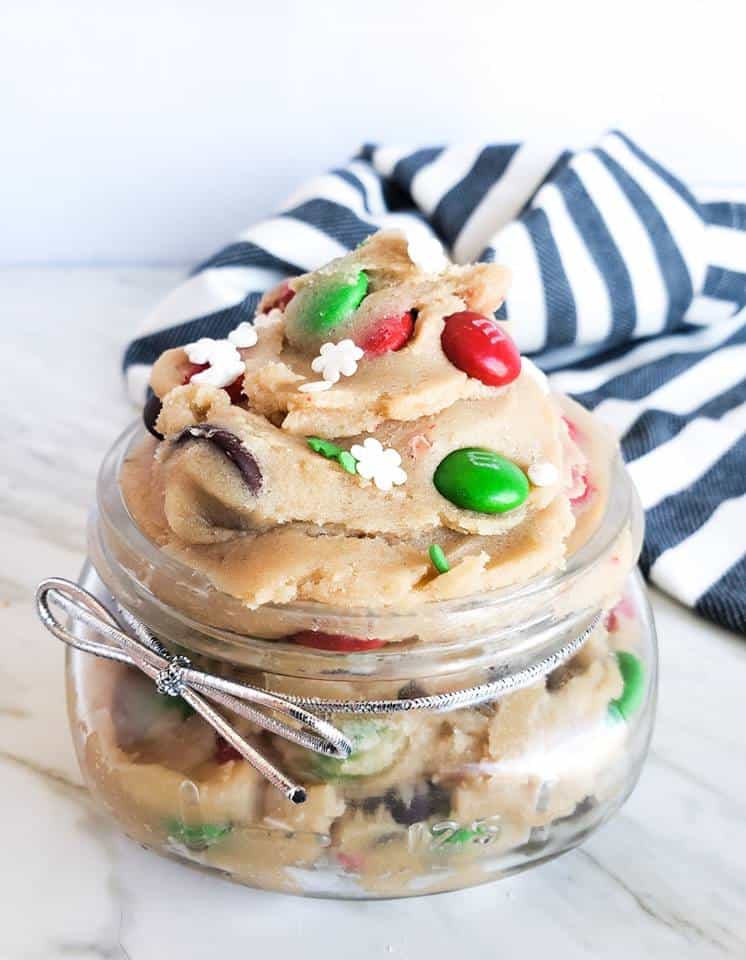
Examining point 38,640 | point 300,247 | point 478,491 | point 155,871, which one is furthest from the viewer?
point 300,247

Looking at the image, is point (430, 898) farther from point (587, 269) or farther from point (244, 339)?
point (587, 269)

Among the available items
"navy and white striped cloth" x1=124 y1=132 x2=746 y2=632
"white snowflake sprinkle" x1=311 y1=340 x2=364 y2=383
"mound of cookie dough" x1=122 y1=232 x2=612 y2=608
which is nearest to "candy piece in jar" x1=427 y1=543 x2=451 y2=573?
"mound of cookie dough" x1=122 y1=232 x2=612 y2=608

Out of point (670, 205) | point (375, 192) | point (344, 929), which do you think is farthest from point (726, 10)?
point (344, 929)

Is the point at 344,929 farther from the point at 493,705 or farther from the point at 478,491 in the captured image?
the point at 478,491

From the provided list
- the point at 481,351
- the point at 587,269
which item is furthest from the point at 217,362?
the point at 587,269

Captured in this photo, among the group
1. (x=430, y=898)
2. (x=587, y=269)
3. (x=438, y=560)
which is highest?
(x=438, y=560)

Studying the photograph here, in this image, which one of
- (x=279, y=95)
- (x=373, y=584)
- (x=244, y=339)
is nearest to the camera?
(x=373, y=584)
